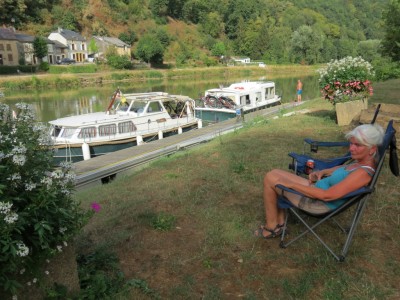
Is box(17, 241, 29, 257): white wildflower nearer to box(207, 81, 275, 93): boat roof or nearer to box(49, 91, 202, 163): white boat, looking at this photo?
box(49, 91, 202, 163): white boat

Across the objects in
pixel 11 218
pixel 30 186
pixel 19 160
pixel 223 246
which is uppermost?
pixel 19 160

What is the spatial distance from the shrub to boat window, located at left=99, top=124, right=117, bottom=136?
25.6 feet

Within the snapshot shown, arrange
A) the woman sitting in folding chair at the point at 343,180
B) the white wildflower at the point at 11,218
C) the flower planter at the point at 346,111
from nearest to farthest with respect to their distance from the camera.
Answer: the white wildflower at the point at 11,218 → the woman sitting in folding chair at the point at 343,180 → the flower planter at the point at 346,111

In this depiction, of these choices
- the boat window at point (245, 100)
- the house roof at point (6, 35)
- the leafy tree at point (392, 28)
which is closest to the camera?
the leafy tree at point (392, 28)

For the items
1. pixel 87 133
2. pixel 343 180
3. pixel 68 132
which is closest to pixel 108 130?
pixel 87 133

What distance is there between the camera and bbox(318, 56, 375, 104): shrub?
915 centimetres

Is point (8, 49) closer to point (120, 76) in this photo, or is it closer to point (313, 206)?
point (120, 76)

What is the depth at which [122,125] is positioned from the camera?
46.7ft

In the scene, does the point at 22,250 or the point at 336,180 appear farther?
the point at 336,180

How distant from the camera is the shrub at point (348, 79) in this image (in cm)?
915

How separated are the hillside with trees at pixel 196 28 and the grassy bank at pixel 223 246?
2498 inches

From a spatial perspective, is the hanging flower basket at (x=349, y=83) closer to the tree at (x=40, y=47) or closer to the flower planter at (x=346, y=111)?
the flower planter at (x=346, y=111)

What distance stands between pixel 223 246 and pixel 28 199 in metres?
2.07

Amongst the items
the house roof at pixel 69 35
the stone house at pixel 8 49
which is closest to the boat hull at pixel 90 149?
the stone house at pixel 8 49
